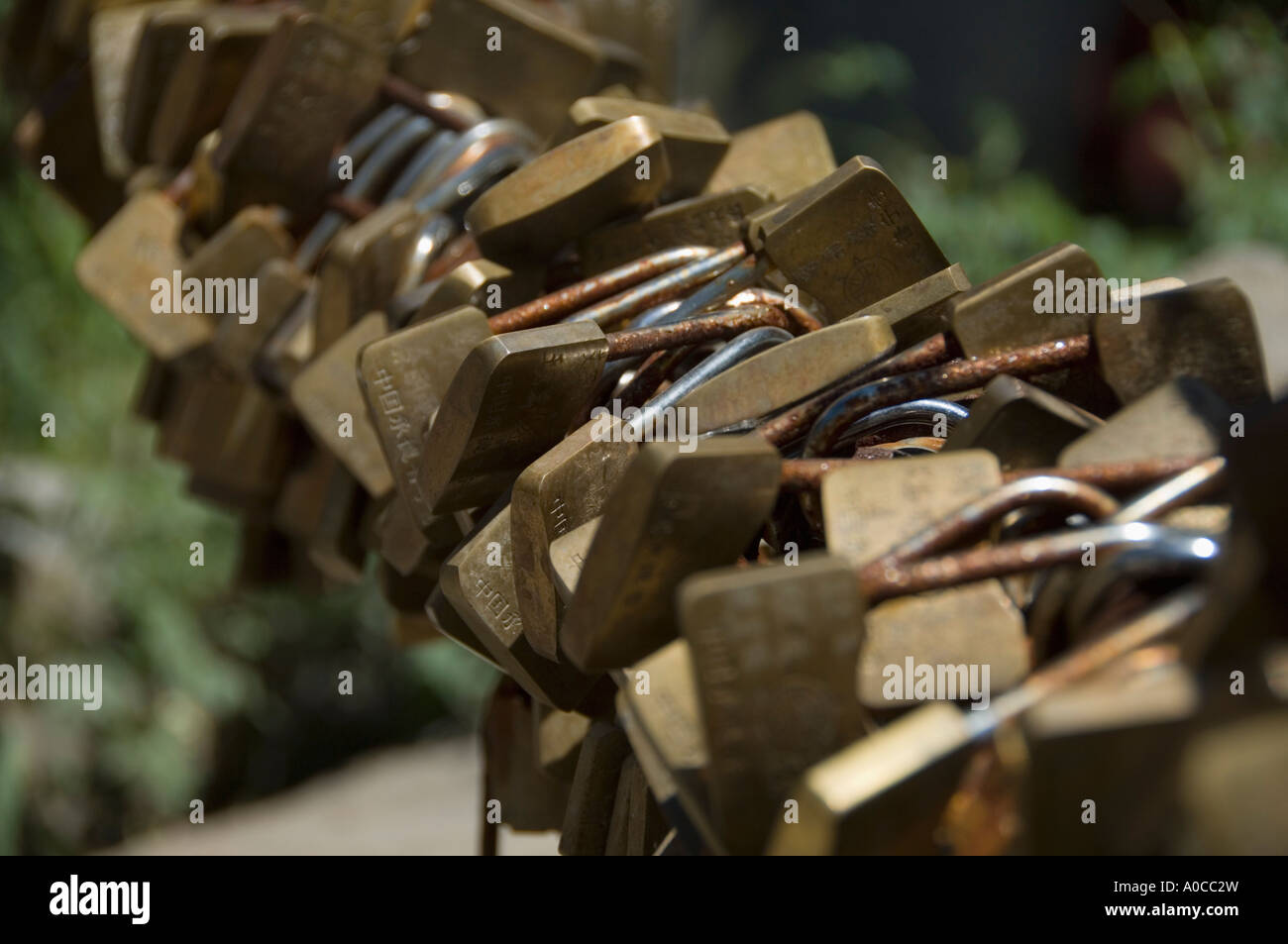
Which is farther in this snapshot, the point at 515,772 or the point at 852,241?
the point at 515,772

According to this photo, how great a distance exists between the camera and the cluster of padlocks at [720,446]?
15.6 inches

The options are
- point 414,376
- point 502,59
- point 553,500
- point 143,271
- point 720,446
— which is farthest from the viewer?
point 143,271

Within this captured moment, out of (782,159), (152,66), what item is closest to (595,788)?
(782,159)

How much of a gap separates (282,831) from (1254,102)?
8.42 ft

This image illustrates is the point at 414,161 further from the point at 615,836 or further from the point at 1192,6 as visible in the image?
the point at 1192,6

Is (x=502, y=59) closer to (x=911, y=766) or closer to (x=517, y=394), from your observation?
(x=517, y=394)

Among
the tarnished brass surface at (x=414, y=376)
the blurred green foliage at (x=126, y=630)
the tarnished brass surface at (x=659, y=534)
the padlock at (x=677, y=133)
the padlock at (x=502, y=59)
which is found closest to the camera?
the tarnished brass surface at (x=659, y=534)

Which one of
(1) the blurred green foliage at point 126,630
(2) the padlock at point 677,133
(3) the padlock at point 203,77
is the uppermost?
(3) the padlock at point 203,77

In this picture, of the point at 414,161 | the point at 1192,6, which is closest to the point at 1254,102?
the point at 1192,6

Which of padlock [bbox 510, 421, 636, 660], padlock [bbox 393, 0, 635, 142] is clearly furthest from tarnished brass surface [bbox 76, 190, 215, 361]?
padlock [bbox 510, 421, 636, 660]

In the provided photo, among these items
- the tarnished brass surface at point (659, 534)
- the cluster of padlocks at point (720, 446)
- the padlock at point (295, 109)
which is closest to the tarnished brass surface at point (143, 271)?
the cluster of padlocks at point (720, 446)

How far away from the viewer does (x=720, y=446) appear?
49cm

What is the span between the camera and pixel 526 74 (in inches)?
43.1

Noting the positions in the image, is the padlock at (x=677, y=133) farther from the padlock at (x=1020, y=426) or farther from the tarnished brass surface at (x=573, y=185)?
the padlock at (x=1020, y=426)
